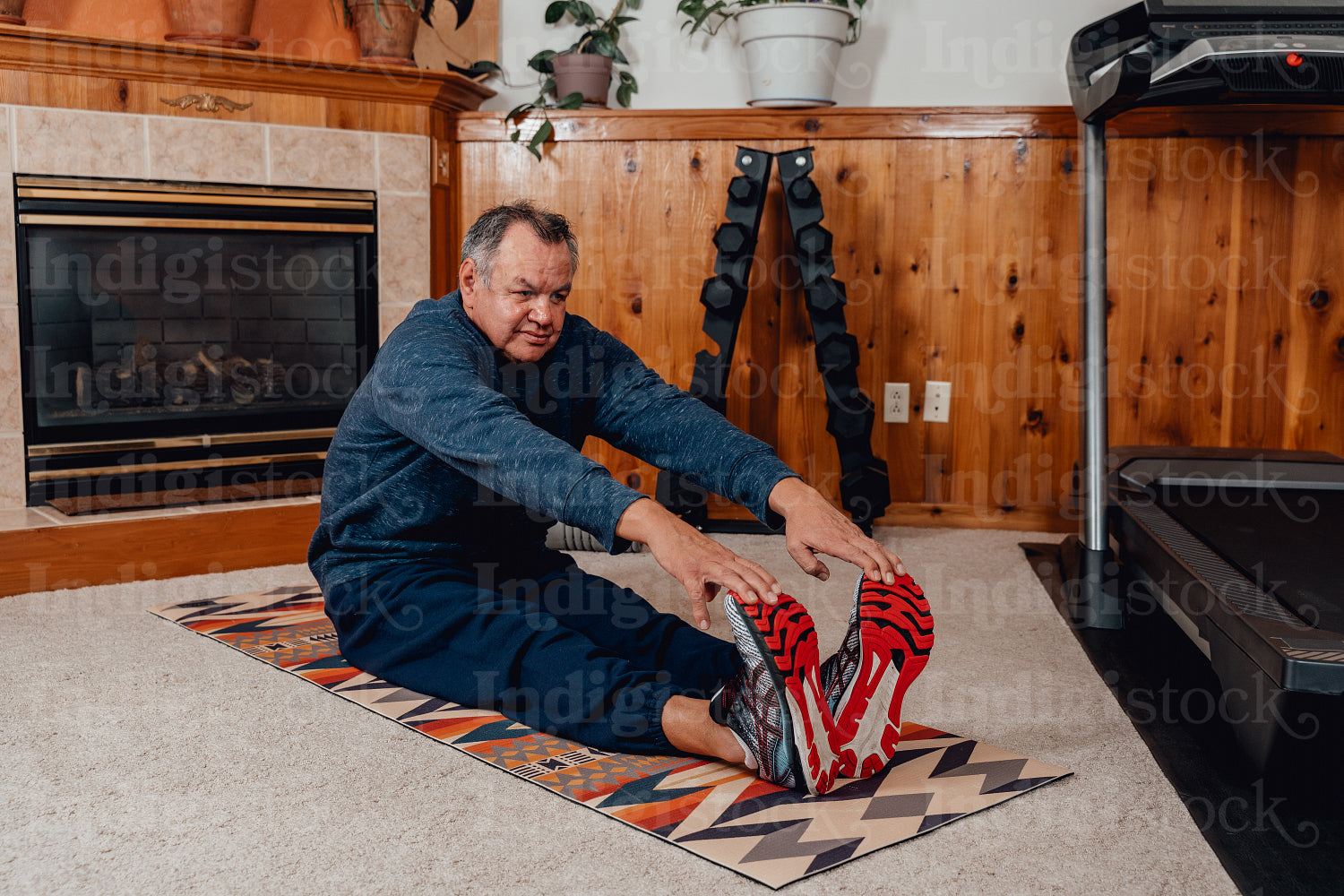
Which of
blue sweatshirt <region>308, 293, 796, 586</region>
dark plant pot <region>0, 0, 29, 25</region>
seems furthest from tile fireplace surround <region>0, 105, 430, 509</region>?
blue sweatshirt <region>308, 293, 796, 586</region>

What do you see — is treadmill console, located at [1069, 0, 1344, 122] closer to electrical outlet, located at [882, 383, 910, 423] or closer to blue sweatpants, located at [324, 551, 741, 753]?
electrical outlet, located at [882, 383, 910, 423]

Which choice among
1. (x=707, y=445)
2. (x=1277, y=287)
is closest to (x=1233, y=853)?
(x=707, y=445)

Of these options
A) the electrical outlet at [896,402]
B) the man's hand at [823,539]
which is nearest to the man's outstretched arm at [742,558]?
the man's hand at [823,539]

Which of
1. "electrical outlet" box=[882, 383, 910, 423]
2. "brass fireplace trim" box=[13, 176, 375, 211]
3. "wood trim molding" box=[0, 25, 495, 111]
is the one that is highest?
"wood trim molding" box=[0, 25, 495, 111]

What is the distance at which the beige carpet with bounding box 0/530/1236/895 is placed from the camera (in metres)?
1.23

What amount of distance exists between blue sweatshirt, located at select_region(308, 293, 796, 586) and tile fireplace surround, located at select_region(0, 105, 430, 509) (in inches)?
50.7

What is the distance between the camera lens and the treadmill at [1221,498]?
1.53 metres

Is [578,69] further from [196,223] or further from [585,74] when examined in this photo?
[196,223]

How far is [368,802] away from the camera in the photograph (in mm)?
1420

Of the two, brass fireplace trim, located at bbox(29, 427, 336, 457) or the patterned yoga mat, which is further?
brass fireplace trim, located at bbox(29, 427, 336, 457)

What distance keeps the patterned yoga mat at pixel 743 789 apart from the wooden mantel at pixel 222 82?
175cm

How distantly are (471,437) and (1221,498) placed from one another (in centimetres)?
169

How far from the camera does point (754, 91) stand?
319cm

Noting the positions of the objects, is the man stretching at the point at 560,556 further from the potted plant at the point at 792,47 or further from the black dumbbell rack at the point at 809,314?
the potted plant at the point at 792,47
